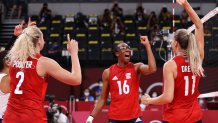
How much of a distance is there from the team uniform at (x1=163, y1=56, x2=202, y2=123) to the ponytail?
0.18 feet

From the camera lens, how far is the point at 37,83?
16.1ft

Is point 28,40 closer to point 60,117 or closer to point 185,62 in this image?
point 185,62

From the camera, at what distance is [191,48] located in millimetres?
5273

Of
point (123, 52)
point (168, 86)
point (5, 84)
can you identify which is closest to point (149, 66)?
point (123, 52)

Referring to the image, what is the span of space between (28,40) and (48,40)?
1656cm

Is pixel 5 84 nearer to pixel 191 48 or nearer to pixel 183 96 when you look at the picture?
pixel 183 96

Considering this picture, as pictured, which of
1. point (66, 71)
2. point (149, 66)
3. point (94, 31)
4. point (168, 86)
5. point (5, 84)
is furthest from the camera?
point (94, 31)

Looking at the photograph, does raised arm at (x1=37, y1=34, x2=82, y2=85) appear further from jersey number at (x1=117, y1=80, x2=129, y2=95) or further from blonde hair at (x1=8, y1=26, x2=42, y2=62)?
jersey number at (x1=117, y1=80, x2=129, y2=95)

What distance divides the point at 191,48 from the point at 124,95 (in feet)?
7.33

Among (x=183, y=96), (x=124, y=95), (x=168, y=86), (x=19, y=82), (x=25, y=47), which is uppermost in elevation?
(x=25, y=47)

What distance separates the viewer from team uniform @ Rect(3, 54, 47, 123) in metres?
4.90

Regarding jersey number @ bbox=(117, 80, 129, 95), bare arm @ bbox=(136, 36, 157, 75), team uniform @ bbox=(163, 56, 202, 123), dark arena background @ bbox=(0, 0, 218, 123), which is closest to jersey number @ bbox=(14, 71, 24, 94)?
team uniform @ bbox=(163, 56, 202, 123)

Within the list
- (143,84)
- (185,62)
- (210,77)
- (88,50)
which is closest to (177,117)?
(185,62)

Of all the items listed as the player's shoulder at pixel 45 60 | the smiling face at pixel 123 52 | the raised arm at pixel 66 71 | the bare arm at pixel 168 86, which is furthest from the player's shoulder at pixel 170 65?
the smiling face at pixel 123 52
